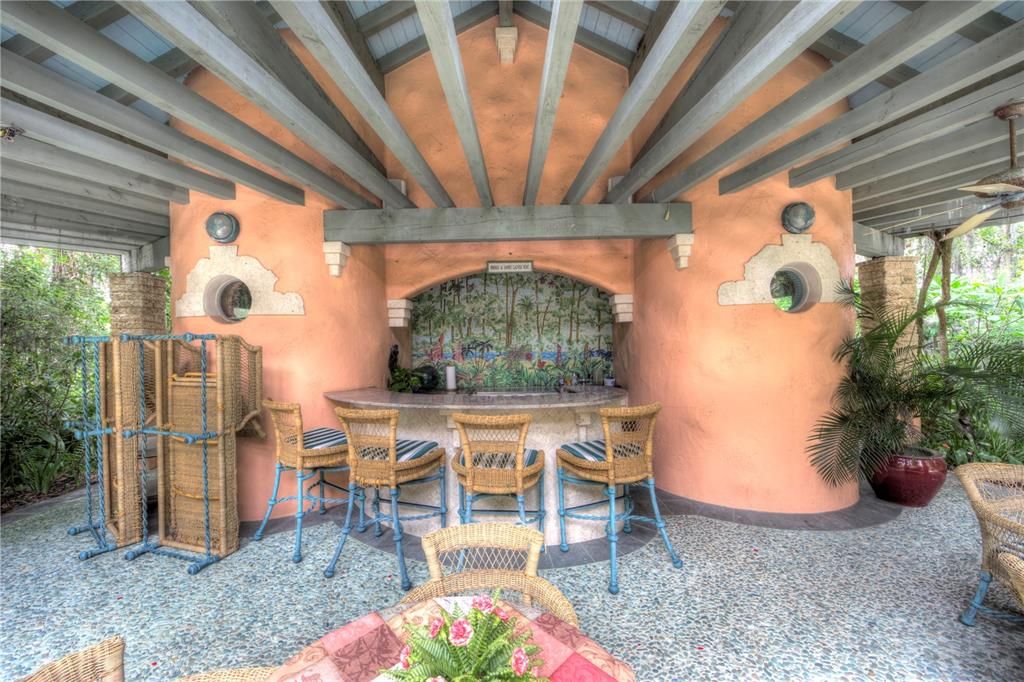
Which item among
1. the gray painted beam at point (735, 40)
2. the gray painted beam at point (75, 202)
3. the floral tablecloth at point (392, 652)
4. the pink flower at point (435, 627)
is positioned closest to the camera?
the pink flower at point (435, 627)

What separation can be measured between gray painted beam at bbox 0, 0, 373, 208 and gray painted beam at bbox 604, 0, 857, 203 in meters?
2.59

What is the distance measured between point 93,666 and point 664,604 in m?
2.52

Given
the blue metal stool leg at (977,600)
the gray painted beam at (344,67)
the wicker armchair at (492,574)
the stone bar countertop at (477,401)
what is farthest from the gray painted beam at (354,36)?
the blue metal stool leg at (977,600)

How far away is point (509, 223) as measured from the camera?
12.0 ft

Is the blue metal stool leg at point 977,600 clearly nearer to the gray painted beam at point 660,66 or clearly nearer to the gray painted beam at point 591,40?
the gray painted beam at point 660,66

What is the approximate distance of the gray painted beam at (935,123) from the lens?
2199mm

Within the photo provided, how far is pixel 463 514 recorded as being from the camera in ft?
9.04

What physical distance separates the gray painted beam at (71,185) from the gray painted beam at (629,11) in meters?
4.10

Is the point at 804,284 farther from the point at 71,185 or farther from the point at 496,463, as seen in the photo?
the point at 71,185

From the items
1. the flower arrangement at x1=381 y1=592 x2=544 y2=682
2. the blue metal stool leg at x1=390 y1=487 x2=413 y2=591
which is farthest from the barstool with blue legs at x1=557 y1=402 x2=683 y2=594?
the flower arrangement at x1=381 y1=592 x2=544 y2=682

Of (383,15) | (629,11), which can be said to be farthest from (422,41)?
(629,11)

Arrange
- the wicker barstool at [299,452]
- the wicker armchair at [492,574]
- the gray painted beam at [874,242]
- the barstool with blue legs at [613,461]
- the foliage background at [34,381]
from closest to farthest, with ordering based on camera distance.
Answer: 1. the wicker armchair at [492,574]
2. the barstool with blue legs at [613,461]
3. the wicker barstool at [299,452]
4. the foliage background at [34,381]
5. the gray painted beam at [874,242]

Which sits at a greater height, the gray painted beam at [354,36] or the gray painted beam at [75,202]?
the gray painted beam at [354,36]

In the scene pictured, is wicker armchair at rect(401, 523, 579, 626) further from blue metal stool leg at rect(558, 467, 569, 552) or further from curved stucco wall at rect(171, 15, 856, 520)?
curved stucco wall at rect(171, 15, 856, 520)
